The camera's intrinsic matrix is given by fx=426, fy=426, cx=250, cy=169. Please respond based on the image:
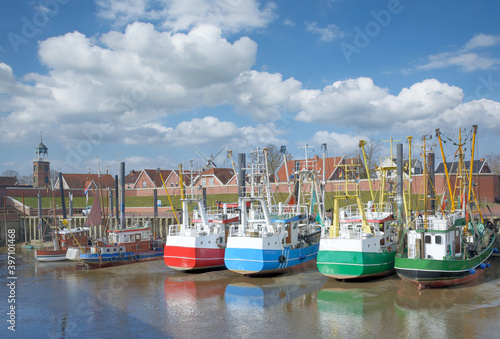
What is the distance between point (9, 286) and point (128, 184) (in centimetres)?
6871

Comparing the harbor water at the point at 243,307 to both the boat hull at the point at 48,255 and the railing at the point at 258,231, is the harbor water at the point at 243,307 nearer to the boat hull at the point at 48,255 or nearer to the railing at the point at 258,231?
the railing at the point at 258,231

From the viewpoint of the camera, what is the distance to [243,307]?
20.1 meters

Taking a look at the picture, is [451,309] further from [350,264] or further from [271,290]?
[271,290]

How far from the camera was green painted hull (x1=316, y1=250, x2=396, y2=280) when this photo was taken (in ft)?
76.7

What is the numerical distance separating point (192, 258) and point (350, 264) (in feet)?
33.6

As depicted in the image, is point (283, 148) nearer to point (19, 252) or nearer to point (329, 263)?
point (329, 263)

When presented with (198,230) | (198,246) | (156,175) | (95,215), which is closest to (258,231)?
(198,246)

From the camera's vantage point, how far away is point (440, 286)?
22.3 m

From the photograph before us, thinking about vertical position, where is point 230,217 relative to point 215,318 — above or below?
above

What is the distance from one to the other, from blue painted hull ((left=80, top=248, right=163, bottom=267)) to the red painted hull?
629 centimetres

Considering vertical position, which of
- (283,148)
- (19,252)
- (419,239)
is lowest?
(19,252)

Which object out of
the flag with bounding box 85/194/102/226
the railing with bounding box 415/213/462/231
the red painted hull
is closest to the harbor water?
the red painted hull

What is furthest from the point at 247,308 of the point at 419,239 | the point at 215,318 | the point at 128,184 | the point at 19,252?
the point at 128,184

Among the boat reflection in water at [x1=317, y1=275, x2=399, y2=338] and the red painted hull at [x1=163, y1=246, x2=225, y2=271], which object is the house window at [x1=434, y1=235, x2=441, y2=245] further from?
the red painted hull at [x1=163, y1=246, x2=225, y2=271]
